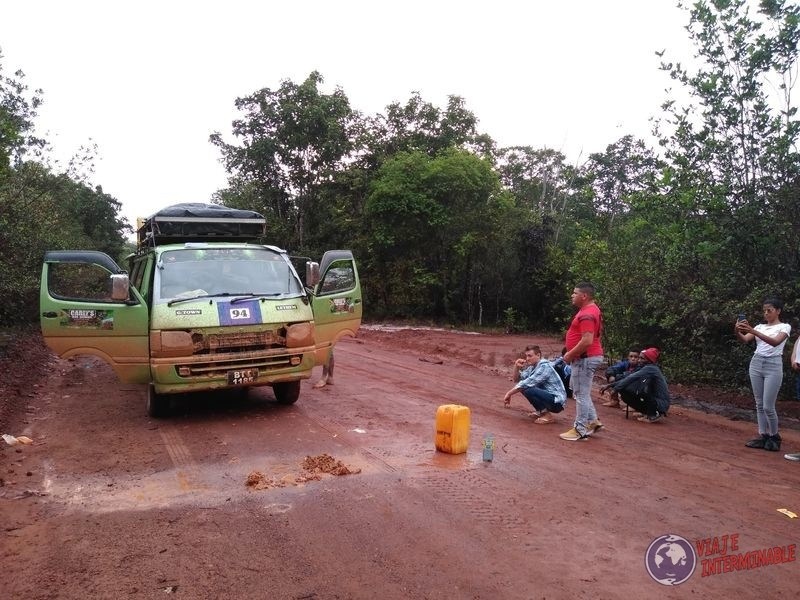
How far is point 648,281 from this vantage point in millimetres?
11117

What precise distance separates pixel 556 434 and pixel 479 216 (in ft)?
54.3

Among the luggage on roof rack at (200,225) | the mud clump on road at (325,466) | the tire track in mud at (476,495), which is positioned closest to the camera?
the tire track in mud at (476,495)

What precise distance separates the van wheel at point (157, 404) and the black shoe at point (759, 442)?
6978mm

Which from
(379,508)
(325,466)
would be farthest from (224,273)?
(379,508)

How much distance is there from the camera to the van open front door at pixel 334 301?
821cm

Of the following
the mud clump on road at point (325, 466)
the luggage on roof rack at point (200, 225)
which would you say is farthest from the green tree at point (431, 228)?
the mud clump on road at point (325, 466)

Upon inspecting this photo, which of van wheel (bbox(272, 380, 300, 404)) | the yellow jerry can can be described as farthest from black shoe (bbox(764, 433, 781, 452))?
van wheel (bbox(272, 380, 300, 404))

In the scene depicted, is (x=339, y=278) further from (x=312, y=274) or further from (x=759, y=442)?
(x=759, y=442)

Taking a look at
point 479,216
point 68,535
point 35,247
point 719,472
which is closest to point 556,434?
point 719,472

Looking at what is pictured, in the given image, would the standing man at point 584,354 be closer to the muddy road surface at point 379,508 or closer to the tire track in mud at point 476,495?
the muddy road surface at point 379,508

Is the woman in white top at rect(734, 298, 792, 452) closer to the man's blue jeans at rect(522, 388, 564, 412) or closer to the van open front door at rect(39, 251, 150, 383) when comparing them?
the man's blue jeans at rect(522, 388, 564, 412)

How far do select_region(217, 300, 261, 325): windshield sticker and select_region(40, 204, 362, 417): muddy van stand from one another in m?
0.01

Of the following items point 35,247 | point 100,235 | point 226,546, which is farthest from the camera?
point 100,235

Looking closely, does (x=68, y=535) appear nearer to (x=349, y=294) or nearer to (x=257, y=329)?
(x=257, y=329)
